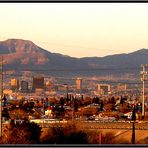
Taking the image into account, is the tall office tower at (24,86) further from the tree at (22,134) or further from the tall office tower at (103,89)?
the tree at (22,134)

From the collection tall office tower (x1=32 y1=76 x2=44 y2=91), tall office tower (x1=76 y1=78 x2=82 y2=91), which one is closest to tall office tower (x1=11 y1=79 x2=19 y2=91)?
tall office tower (x1=32 y1=76 x2=44 y2=91)

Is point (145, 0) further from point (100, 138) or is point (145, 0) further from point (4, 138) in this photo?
point (4, 138)

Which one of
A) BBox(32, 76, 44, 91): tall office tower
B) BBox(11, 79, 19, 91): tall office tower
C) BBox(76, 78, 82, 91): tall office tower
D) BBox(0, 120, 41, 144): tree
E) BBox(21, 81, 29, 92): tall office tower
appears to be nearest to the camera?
BBox(0, 120, 41, 144): tree

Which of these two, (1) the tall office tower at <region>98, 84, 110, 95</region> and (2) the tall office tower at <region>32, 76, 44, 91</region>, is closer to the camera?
(2) the tall office tower at <region>32, 76, 44, 91</region>

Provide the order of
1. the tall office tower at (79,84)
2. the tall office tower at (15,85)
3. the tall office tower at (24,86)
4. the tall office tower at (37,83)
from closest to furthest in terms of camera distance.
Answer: the tall office tower at (37,83)
the tall office tower at (15,85)
the tall office tower at (24,86)
the tall office tower at (79,84)

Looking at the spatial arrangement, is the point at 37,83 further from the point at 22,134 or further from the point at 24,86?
the point at 22,134

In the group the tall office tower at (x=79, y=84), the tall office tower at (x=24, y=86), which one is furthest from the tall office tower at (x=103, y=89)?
the tall office tower at (x=24, y=86)

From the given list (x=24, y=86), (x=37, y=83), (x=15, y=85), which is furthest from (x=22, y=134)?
(x=24, y=86)

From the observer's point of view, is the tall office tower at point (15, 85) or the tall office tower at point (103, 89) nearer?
the tall office tower at point (15, 85)

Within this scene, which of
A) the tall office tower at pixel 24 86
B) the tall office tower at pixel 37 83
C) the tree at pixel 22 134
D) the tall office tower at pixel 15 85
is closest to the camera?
the tree at pixel 22 134

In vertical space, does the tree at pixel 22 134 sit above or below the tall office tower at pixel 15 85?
below

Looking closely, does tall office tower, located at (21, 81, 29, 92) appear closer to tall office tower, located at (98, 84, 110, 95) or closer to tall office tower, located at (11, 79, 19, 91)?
tall office tower, located at (11, 79, 19, 91)
